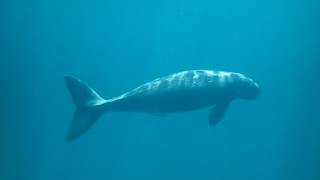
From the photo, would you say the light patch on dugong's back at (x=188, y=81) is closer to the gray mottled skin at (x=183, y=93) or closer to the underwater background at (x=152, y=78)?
the gray mottled skin at (x=183, y=93)

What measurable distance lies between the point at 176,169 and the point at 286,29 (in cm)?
3163

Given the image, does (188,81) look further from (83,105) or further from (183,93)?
(83,105)

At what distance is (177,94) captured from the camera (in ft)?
43.9

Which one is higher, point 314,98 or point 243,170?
point 314,98

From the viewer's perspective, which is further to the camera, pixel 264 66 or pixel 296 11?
pixel 296 11

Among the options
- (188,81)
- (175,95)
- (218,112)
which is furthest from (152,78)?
(175,95)

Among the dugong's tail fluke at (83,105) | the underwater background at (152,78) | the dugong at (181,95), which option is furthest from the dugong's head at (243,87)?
the underwater background at (152,78)

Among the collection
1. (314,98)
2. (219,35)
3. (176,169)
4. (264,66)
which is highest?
(219,35)

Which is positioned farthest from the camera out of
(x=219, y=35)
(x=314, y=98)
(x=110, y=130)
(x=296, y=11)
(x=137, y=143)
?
(x=219, y=35)

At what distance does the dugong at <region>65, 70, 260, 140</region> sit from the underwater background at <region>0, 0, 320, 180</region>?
1493 cm

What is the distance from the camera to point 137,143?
1481 inches

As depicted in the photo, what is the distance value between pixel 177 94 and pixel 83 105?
3.04 meters

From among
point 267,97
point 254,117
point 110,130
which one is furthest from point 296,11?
point 110,130

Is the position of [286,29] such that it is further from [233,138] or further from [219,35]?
[233,138]
